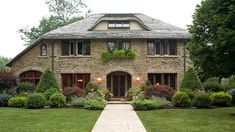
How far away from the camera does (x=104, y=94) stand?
3125 centimetres

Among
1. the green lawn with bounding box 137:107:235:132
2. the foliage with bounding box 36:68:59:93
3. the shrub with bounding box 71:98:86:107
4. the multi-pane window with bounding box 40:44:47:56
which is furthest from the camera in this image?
the multi-pane window with bounding box 40:44:47:56

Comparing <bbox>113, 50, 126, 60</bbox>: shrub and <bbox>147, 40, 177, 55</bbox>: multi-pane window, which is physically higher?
<bbox>147, 40, 177, 55</bbox>: multi-pane window

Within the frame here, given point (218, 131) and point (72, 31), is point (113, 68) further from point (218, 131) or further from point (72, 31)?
point (218, 131)

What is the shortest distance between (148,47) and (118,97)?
504cm

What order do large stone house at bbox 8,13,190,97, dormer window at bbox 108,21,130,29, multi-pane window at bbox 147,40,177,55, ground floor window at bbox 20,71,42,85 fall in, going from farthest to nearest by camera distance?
dormer window at bbox 108,21,130,29 < ground floor window at bbox 20,71,42,85 < multi-pane window at bbox 147,40,177,55 < large stone house at bbox 8,13,190,97

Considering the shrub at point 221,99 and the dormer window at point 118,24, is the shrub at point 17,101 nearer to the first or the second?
the dormer window at point 118,24

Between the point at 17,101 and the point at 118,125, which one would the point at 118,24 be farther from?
the point at 118,125

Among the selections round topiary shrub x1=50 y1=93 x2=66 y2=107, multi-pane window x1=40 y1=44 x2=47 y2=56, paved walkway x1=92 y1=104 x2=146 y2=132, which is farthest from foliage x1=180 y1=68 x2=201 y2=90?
paved walkway x1=92 y1=104 x2=146 y2=132

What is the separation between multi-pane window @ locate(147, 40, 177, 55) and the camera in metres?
32.6

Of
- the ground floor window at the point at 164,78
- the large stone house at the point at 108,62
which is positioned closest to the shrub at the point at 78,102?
the large stone house at the point at 108,62

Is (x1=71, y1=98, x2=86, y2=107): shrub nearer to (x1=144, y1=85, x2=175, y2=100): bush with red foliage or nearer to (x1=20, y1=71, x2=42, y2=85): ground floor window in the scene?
(x1=144, y1=85, x2=175, y2=100): bush with red foliage

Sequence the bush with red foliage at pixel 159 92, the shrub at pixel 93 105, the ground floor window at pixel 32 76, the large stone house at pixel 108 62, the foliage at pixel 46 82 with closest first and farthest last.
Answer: the shrub at pixel 93 105
the bush with red foliage at pixel 159 92
the foliage at pixel 46 82
the large stone house at pixel 108 62
the ground floor window at pixel 32 76

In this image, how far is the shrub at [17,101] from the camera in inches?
1003

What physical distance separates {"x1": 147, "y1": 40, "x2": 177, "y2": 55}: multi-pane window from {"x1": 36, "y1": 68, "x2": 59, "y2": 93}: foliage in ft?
28.0
